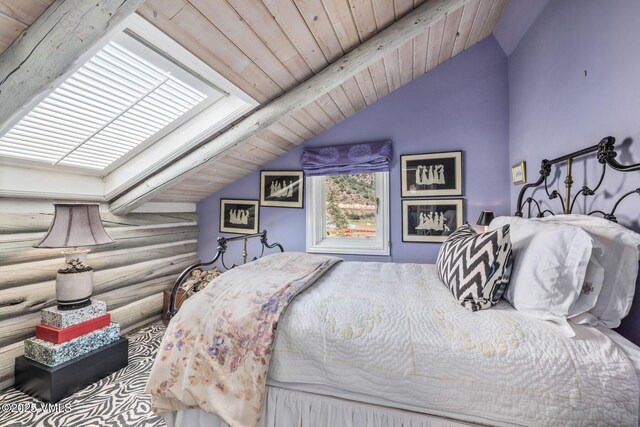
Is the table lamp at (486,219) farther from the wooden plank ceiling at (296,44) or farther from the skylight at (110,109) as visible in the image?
the skylight at (110,109)

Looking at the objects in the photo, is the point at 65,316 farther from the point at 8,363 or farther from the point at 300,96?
the point at 300,96

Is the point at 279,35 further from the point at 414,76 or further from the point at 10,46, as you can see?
the point at 414,76

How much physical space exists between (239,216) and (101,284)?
1.46m

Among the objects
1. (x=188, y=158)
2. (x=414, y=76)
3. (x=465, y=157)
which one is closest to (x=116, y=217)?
(x=188, y=158)

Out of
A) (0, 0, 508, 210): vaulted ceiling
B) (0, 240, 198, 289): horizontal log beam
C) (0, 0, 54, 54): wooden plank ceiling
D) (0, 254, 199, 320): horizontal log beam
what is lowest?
(0, 254, 199, 320): horizontal log beam

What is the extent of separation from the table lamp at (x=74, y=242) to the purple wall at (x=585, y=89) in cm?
292

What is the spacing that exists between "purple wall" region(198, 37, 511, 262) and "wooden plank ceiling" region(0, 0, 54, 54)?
2.29 meters

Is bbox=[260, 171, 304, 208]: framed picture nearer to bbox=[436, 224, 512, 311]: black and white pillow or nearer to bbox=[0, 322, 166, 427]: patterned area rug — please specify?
bbox=[0, 322, 166, 427]: patterned area rug

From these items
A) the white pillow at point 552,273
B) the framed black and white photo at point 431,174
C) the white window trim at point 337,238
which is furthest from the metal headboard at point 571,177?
the white window trim at point 337,238

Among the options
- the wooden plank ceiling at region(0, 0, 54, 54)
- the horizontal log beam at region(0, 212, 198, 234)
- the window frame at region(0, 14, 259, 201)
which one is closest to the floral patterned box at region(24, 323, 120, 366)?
the horizontal log beam at region(0, 212, 198, 234)

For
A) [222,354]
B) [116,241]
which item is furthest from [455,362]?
[116,241]

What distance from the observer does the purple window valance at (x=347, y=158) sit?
9.39 ft

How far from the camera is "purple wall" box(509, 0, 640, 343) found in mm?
1179

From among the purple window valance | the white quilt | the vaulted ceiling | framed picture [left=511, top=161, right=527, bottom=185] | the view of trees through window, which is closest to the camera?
the white quilt
